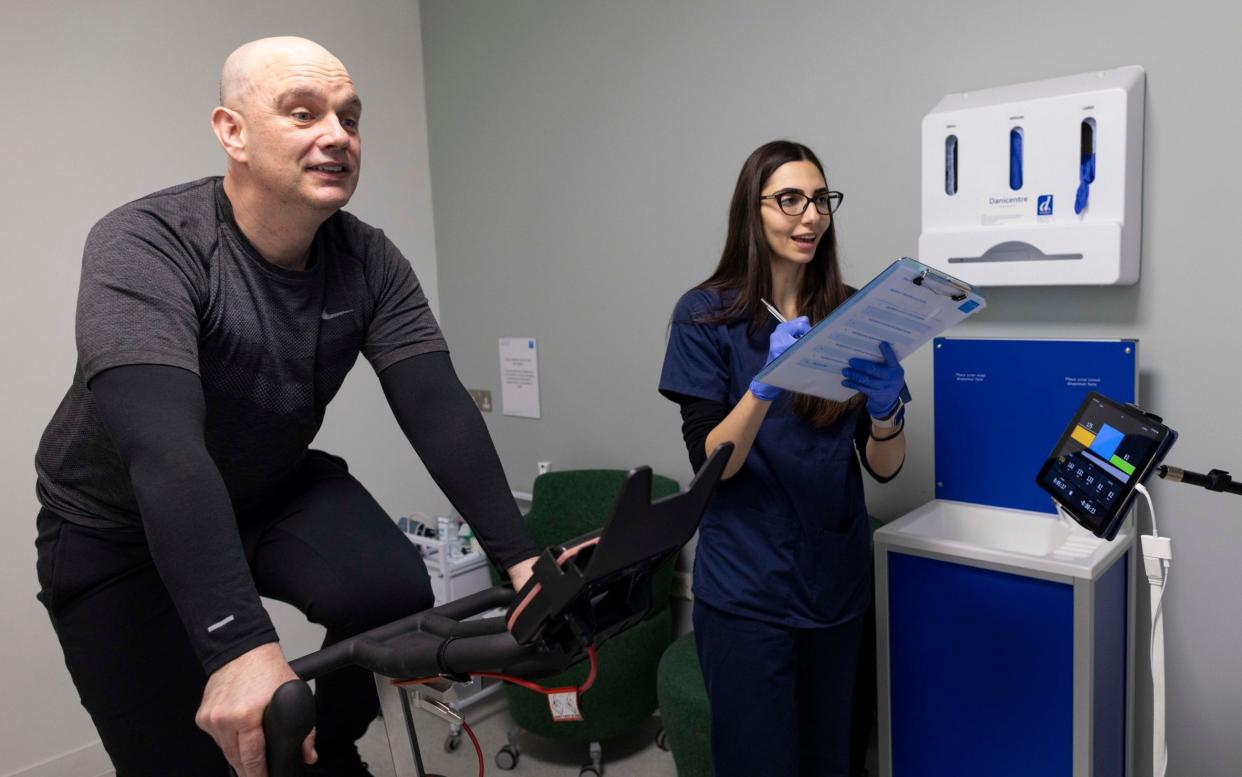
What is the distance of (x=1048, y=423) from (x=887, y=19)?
1042 millimetres

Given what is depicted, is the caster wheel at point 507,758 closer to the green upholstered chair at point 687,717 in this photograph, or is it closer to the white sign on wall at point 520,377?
the green upholstered chair at point 687,717

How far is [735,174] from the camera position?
104 inches

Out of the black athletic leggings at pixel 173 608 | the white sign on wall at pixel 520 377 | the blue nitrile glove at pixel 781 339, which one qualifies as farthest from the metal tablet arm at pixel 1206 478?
the white sign on wall at pixel 520 377

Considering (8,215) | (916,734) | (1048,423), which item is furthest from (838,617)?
(8,215)

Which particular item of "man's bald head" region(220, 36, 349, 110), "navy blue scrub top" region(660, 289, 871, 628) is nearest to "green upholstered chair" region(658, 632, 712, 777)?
"navy blue scrub top" region(660, 289, 871, 628)

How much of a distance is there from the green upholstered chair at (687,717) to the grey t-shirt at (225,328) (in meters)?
1.18

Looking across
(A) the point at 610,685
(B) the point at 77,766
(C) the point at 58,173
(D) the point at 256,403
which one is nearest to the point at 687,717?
(A) the point at 610,685

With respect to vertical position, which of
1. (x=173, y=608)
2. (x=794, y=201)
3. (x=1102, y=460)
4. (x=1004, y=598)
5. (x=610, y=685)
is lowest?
(x=610, y=685)

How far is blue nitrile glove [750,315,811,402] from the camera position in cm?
163

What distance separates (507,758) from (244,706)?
1969 mm

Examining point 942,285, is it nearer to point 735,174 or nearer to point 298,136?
point 298,136

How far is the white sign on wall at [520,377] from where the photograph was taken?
3.31m

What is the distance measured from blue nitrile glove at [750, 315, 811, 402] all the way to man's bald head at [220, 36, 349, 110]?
84 cm

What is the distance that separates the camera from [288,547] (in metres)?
1.23
